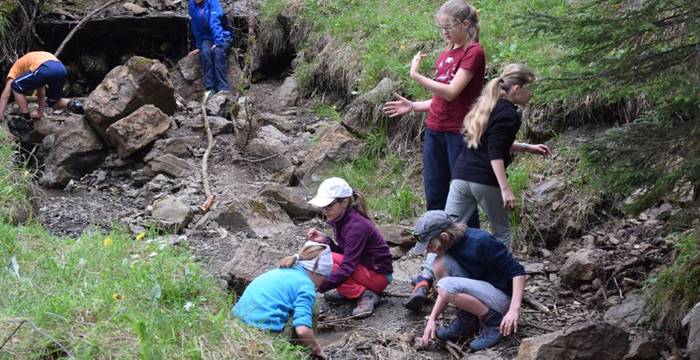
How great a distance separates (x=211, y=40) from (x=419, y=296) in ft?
23.5

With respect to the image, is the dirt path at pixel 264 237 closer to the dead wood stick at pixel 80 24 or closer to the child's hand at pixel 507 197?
the child's hand at pixel 507 197

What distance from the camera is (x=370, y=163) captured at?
8.70 metres

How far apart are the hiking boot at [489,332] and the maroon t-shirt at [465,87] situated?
1.26 m

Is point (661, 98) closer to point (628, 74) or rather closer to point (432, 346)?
point (628, 74)

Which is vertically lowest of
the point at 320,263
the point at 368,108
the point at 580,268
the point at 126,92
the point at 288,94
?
the point at 288,94

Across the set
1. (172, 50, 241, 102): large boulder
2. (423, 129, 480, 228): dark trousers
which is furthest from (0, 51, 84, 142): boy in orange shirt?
(423, 129, 480, 228): dark trousers

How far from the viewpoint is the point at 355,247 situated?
5.55 m

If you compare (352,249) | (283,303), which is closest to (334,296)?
(352,249)

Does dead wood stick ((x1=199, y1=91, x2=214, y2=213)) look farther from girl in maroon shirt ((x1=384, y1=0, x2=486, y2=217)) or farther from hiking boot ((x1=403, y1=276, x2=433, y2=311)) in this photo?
hiking boot ((x1=403, y1=276, x2=433, y2=311))

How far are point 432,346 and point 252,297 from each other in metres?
1.10

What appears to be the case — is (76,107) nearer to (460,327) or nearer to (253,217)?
(253,217)

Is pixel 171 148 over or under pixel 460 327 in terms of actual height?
under

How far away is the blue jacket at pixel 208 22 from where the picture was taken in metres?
11.5

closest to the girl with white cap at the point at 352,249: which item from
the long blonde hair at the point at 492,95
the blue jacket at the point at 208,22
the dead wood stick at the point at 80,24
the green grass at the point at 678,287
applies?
the long blonde hair at the point at 492,95
